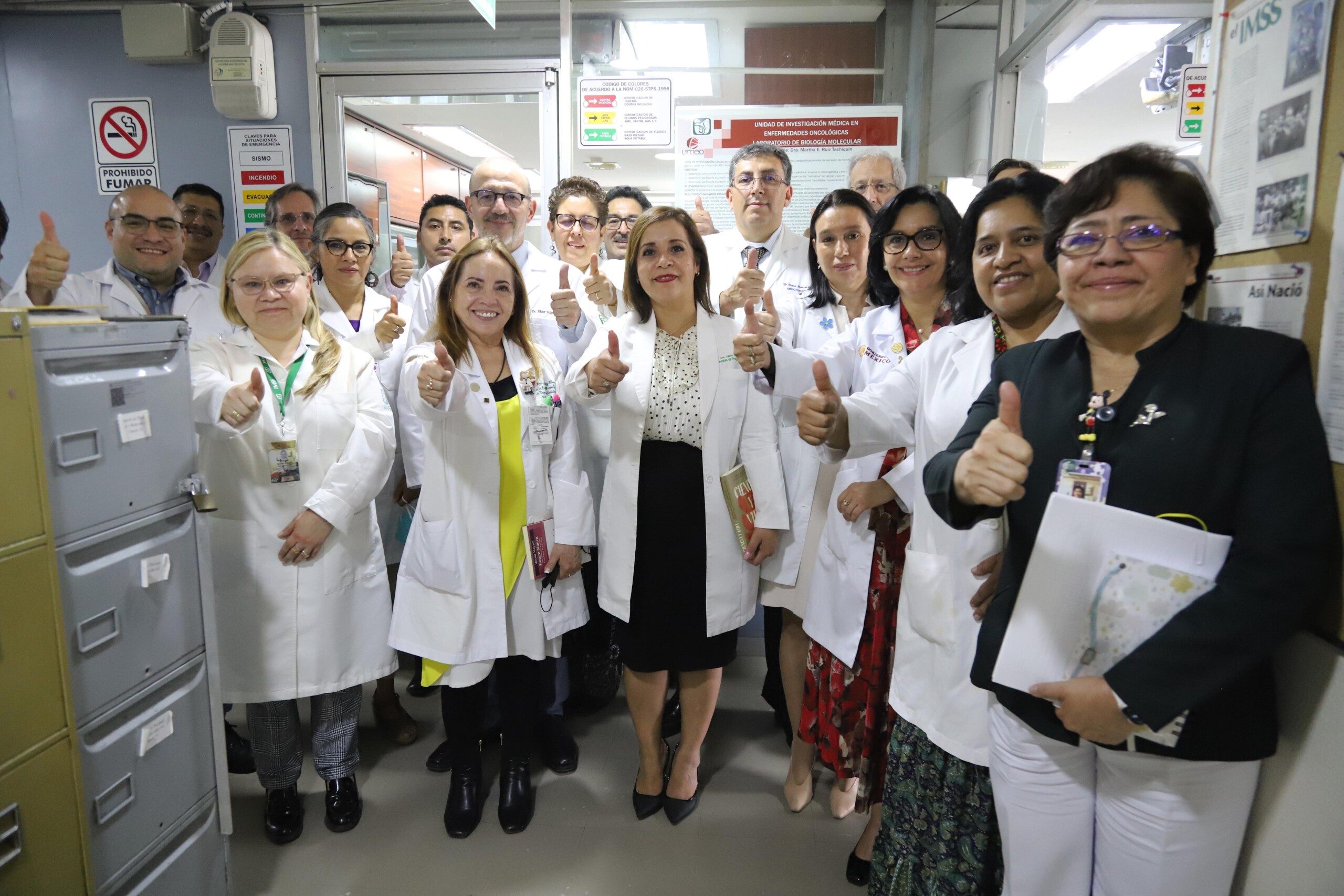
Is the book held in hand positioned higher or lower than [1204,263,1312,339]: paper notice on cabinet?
lower

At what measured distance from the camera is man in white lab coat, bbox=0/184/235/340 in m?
2.65

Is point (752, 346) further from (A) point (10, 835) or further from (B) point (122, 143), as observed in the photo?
(B) point (122, 143)

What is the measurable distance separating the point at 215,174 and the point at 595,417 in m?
2.88

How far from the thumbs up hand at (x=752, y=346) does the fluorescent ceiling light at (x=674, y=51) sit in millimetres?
2311

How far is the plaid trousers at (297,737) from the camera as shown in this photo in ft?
7.06

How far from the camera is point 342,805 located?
7.30ft

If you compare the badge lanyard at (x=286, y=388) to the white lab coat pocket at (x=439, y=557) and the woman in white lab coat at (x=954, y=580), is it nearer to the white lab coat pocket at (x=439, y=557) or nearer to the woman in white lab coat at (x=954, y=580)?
the white lab coat pocket at (x=439, y=557)

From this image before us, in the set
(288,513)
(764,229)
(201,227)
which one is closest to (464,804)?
(288,513)

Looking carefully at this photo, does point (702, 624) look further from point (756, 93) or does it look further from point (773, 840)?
point (756, 93)

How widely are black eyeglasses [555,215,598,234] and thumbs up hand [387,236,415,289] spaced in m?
0.68

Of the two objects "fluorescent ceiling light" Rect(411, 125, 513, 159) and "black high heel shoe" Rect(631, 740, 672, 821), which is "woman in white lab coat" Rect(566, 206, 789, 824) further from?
"fluorescent ceiling light" Rect(411, 125, 513, 159)

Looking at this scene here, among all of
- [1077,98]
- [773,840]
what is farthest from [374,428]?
[1077,98]

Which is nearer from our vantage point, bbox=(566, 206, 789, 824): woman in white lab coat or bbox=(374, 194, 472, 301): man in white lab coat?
bbox=(566, 206, 789, 824): woman in white lab coat

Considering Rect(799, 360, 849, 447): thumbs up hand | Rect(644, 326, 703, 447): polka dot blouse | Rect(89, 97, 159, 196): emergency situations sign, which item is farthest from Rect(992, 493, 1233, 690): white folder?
Rect(89, 97, 159, 196): emergency situations sign
